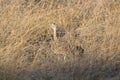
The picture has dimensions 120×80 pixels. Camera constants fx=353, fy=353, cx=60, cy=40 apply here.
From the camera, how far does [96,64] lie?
4.32 m

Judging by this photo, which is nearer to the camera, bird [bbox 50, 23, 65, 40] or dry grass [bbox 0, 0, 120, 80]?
dry grass [bbox 0, 0, 120, 80]

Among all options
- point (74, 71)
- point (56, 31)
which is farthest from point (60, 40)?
point (74, 71)

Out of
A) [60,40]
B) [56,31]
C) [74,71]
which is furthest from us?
[56,31]

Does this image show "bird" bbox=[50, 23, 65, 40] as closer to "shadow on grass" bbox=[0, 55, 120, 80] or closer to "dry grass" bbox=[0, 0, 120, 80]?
"dry grass" bbox=[0, 0, 120, 80]

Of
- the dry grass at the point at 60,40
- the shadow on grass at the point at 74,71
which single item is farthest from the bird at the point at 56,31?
the shadow on grass at the point at 74,71

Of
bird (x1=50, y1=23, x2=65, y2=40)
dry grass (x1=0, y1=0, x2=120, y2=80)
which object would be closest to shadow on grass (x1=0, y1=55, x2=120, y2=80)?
dry grass (x1=0, y1=0, x2=120, y2=80)

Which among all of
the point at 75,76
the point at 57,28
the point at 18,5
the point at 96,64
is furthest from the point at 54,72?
the point at 18,5

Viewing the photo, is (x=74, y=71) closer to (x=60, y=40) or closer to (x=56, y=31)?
(x=60, y=40)

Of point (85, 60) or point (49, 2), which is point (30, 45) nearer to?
point (85, 60)

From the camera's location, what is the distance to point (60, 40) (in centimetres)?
475

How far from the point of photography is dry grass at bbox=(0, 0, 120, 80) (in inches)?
167

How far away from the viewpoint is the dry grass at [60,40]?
4242 mm

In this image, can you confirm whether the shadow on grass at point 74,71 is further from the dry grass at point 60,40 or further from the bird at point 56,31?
the bird at point 56,31

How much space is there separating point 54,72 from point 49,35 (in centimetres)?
79
